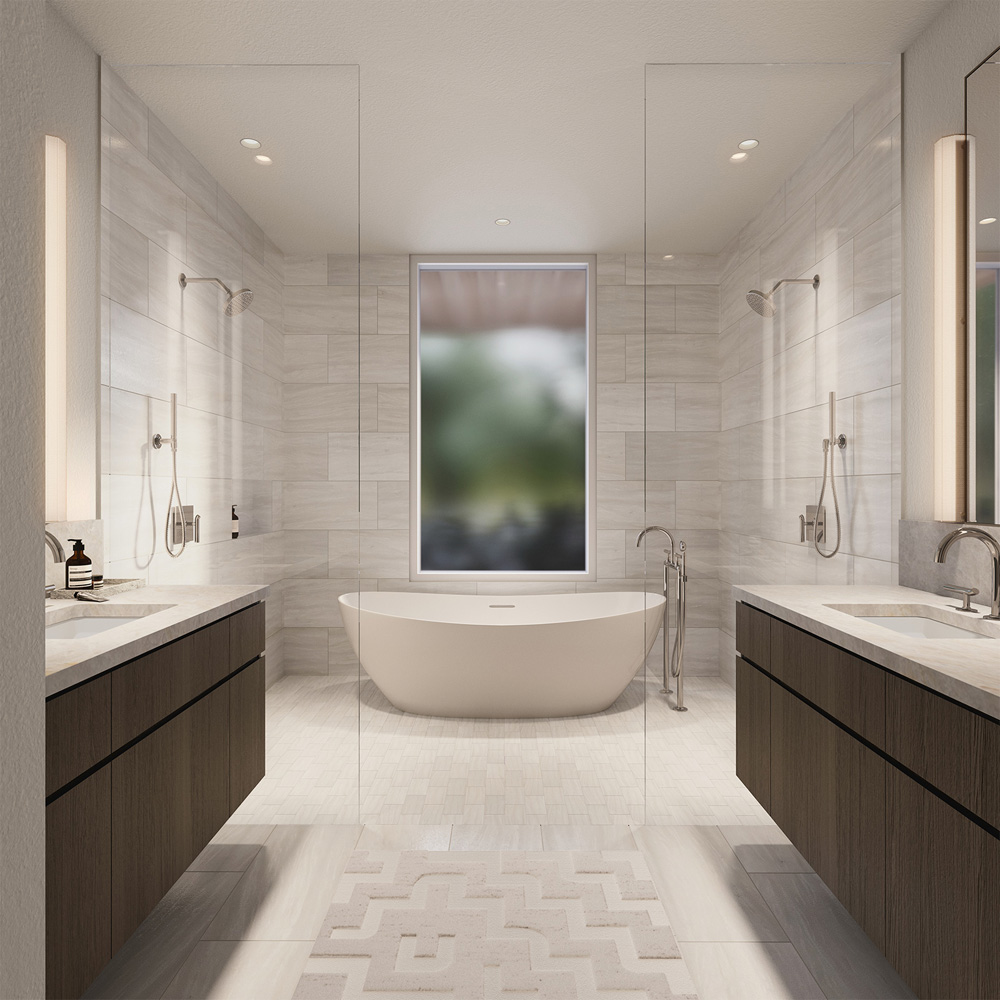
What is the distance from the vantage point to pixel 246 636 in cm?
246

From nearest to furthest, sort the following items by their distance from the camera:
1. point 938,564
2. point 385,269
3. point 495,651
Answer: point 938,564 < point 385,269 < point 495,651

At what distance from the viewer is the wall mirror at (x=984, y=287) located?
2211mm

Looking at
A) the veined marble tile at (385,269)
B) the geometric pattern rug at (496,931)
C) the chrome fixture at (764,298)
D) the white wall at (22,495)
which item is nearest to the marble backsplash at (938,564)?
the chrome fixture at (764,298)

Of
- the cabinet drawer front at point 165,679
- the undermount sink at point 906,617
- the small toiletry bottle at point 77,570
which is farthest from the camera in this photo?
the small toiletry bottle at point 77,570

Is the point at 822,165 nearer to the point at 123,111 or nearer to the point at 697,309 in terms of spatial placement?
the point at 697,309

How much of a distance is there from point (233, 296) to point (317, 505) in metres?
0.81

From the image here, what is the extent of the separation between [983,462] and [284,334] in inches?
95.3

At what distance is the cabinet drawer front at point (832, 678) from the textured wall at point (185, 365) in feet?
5.67

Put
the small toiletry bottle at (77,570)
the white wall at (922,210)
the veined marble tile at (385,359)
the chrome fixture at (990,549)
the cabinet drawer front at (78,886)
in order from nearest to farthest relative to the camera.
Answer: the cabinet drawer front at (78,886) < the chrome fixture at (990,549) < the small toiletry bottle at (77,570) < the white wall at (922,210) < the veined marble tile at (385,359)

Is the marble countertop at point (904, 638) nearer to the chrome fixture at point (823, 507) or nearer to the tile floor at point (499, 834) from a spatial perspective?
the chrome fixture at point (823, 507)

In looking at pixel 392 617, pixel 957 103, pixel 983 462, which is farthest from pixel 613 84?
pixel 392 617

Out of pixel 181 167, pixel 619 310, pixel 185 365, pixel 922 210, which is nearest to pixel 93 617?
pixel 185 365

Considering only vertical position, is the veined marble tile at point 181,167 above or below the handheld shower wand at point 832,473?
above

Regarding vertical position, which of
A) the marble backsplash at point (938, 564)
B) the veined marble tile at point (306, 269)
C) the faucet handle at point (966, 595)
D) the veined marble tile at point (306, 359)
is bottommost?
the faucet handle at point (966, 595)
